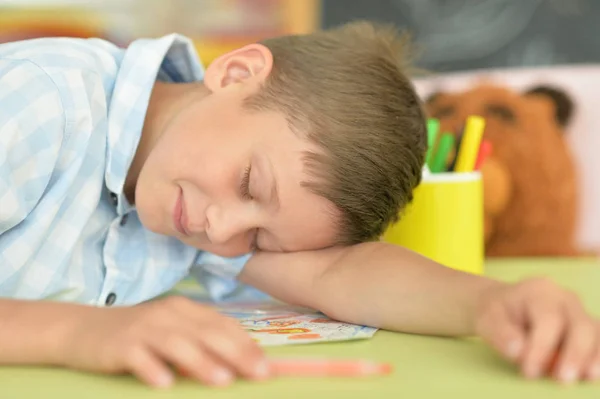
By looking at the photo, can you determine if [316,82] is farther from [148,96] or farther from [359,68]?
[148,96]

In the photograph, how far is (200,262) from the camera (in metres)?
0.83

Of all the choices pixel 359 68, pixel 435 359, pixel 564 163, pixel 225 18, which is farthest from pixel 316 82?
pixel 225 18

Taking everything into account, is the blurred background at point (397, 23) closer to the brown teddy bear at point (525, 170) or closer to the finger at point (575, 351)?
the brown teddy bear at point (525, 170)

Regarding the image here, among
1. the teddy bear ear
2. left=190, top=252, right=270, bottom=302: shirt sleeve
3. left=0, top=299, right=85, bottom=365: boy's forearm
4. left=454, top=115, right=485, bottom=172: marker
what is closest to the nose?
left=190, top=252, right=270, bottom=302: shirt sleeve

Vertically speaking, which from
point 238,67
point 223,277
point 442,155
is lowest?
point 223,277

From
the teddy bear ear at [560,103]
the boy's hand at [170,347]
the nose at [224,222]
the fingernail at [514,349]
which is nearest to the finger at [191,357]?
the boy's hand at [170,347]

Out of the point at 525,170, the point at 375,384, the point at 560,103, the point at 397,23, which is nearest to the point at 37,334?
the point at 375,384

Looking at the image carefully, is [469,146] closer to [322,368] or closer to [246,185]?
[246,185]

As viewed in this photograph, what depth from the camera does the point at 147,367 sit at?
0.41 m

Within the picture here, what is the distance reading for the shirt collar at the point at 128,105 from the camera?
75cm

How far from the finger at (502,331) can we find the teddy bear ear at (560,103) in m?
0.80

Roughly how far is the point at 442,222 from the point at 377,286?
0.24 metres

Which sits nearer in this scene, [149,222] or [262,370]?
[262,370]

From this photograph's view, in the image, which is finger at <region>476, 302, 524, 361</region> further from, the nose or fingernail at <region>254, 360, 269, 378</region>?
the nose
